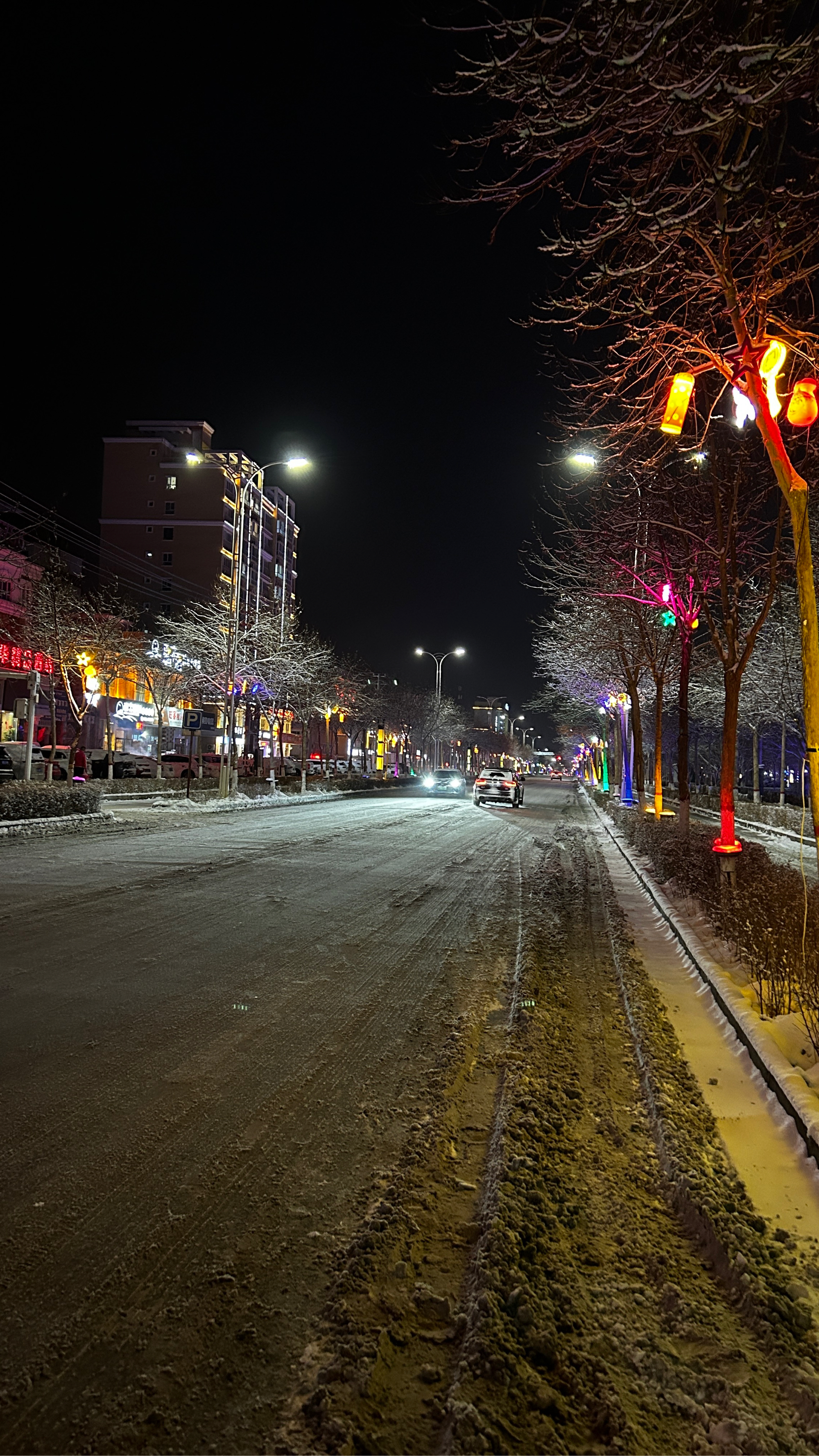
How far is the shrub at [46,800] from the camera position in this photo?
1878 cm

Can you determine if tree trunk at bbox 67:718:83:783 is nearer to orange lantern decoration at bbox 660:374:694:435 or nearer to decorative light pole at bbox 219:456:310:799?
decorative light pole at bbox 219:456:310:799

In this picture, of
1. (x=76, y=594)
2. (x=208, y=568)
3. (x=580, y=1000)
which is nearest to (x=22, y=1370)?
(x=580, y=1000)

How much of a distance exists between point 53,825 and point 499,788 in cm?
2220

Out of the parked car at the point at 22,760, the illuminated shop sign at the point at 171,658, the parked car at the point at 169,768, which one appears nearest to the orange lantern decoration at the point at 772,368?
the parked car at the point at 22,760

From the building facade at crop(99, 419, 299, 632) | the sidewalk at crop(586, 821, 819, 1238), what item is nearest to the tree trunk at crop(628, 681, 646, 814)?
the sidewalk at crop(586, 821, 819, 1238)

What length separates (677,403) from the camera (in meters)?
7.18

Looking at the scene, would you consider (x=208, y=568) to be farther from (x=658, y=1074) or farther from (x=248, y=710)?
(x=658, y=1074)

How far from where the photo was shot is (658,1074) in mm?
4992

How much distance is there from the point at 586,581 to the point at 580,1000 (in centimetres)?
1563

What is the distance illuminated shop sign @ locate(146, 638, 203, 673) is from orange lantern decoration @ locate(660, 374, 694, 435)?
33115 mm

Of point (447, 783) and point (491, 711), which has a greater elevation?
point (491, 711)

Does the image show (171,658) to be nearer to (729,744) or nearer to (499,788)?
(499,788)

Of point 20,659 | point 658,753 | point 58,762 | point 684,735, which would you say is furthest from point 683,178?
point 20,659

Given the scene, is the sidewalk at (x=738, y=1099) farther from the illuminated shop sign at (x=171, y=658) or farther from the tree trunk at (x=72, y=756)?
the illuminated shop sign at (x=171, y=658)
